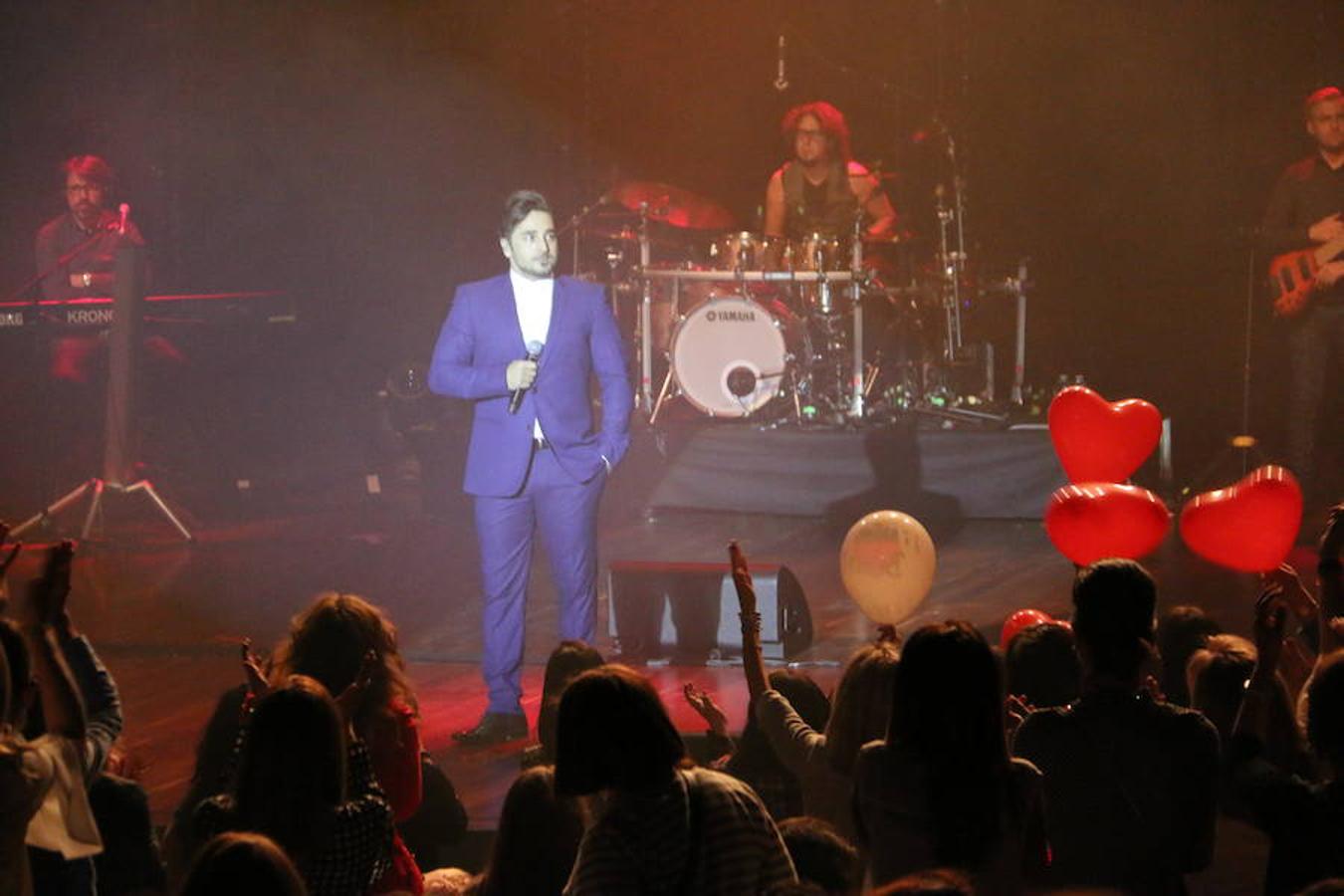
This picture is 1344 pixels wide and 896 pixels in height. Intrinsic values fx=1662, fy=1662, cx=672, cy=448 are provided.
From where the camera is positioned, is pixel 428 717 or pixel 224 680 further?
pixel 224 680

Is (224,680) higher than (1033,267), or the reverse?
(1033,267)

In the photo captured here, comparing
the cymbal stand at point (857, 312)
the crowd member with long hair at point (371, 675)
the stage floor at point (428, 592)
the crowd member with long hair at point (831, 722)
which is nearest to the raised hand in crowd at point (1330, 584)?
the crowd member with long hair at point (831, 722)

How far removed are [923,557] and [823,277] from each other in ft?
19.4

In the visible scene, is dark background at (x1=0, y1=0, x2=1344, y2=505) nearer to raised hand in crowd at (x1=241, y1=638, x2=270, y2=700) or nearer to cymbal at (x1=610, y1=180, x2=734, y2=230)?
cymbal at (x1=610, y1=180, x2=734, y2=230)

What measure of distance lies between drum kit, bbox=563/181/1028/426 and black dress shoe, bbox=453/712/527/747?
5930 millimetres

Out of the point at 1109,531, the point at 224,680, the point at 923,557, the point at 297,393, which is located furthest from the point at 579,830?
the point at 297,393

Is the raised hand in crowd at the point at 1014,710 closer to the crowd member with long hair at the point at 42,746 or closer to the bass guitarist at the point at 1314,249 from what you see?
the crowd member with long hair at the point at 42,746

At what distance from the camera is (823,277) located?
12.5 meters

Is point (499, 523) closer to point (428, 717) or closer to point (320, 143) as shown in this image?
point (428, 717)

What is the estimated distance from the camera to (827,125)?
41.6ft

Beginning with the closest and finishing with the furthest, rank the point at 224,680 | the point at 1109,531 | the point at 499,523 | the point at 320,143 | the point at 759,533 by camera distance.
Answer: the point at 1109,531 < the point at 499,523 < the point at 224,680 < the point at 759,533 < the point at 320,143

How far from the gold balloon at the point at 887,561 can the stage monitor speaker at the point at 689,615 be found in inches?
28.3

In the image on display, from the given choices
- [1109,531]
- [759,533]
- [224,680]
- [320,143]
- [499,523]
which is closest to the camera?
[1109,531]

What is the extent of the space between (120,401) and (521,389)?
5463mm
